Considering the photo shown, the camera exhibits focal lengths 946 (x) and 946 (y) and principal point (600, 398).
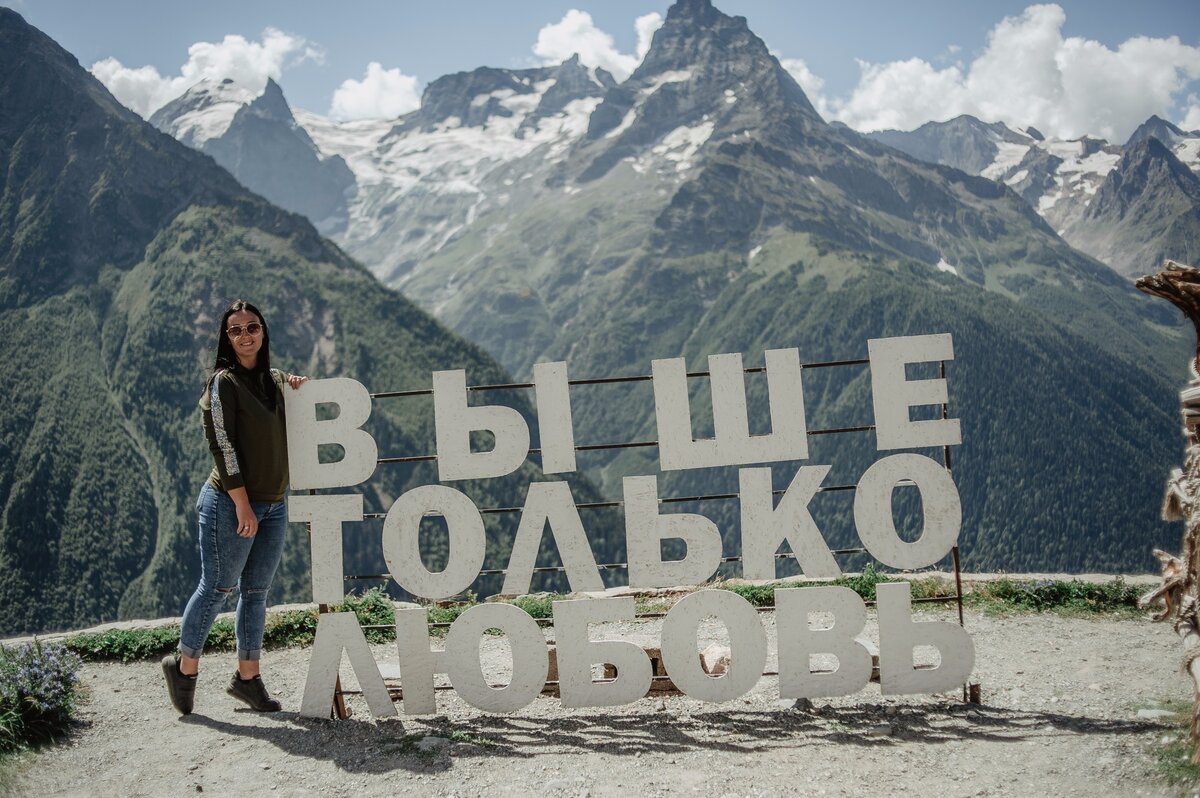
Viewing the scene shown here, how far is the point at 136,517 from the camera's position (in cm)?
11762

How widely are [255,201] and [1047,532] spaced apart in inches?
5830

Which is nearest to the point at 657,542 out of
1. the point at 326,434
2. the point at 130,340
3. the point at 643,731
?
the point at 643,731

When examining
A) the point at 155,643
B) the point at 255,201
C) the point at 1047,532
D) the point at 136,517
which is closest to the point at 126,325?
the point at 255,201

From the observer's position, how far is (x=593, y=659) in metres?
7.91

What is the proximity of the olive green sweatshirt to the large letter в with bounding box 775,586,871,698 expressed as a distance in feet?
13.8

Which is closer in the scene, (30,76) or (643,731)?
(643,731)

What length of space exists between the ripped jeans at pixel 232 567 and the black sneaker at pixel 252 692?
25 cm

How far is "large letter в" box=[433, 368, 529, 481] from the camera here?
26.8 feet

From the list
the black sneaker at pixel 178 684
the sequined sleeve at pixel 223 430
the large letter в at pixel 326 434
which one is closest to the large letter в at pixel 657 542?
the large letter в at pixel 326 434

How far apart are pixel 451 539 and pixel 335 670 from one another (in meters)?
A: 1.43

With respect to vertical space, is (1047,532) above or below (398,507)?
below

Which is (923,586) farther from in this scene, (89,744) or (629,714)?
(89,744)

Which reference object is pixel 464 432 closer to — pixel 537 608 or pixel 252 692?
pixel 252 692

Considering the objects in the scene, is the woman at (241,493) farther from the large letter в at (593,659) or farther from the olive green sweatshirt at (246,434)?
the large letter в at (593,659)
